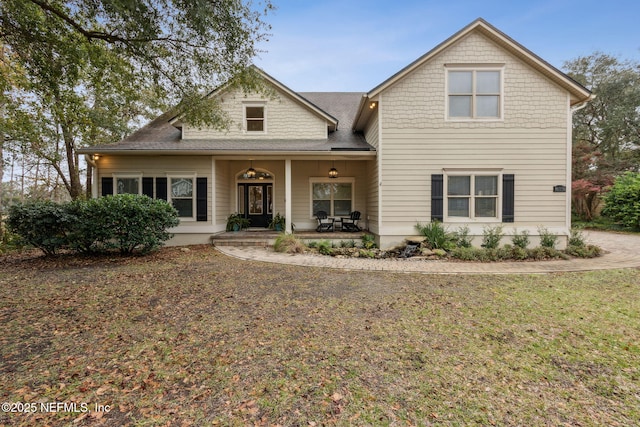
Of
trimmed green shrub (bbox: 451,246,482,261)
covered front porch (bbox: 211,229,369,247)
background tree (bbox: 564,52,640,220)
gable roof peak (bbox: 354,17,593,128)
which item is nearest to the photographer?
trimmed green shrub (bbox: 451,246,482,261)

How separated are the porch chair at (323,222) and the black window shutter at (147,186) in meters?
6.02

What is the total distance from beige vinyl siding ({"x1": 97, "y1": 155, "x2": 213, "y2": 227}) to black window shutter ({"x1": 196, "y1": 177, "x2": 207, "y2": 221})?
0.43ft

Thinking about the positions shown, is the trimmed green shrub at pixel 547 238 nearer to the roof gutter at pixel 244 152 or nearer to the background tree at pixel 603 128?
the roof gutter at pixel 244 152

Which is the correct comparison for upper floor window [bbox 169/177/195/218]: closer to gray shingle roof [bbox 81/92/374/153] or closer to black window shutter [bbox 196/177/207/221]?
black window shutter [bbox 196/177/207/221]

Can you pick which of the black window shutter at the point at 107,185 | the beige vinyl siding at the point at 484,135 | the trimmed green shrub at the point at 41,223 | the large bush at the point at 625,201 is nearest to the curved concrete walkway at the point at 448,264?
the beige vinyl siding at the point at 484,135

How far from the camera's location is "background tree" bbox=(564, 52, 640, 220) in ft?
59.4

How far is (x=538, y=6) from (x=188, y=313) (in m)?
17.7

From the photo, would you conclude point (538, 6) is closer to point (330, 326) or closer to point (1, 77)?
point (330, 326)

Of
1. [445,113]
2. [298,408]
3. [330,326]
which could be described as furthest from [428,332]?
[445,113]

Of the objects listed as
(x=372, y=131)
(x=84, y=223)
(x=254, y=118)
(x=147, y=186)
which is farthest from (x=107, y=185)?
(x=372, y=131)

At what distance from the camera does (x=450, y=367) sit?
2.71m

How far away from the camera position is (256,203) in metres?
11.9

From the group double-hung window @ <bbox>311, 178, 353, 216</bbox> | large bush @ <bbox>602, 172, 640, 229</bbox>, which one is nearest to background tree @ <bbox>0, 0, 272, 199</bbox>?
double-hung window @ <bbox>311, 178, 353, 216</bbox>

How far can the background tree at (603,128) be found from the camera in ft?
59.4
